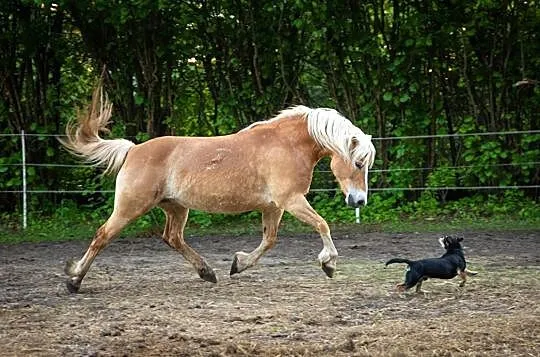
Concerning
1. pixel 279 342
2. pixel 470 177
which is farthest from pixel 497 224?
pixel 279 342

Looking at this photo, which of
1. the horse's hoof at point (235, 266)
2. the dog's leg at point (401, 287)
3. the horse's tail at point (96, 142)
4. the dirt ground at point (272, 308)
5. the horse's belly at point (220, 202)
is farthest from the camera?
the horse's tail at point (96, 142)

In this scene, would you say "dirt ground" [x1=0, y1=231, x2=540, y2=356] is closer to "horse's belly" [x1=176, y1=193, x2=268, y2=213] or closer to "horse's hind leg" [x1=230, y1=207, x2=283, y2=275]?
"horse's hind leg" [x1=230, y1=207, x2=283, y2=275]

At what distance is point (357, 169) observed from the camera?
6.92 metres

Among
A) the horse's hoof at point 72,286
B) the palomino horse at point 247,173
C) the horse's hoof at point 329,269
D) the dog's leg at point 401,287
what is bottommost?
the horse's hoof at point 72,286

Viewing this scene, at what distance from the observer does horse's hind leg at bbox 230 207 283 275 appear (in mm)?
7219

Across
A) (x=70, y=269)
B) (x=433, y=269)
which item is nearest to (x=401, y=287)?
(x=433, y=269)

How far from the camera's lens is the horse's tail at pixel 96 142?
7.37 m

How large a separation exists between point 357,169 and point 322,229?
0.63m

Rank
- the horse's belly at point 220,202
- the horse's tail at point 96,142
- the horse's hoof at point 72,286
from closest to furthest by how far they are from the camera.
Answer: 1. the horse's hoof at point 72,286
2. the horse's belly at point 220,202
3. the horse's tail at point 96,142

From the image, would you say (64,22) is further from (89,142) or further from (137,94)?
(89,142)

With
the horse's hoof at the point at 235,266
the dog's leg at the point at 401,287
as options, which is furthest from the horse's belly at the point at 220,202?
the dog's leg at the point at 401,287

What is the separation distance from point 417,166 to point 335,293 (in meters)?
7.87

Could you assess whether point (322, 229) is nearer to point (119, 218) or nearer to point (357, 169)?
point (357, 169)

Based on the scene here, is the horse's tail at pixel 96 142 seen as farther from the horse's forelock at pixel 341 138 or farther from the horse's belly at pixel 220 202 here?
the horse's forelock at pixel 341 138
